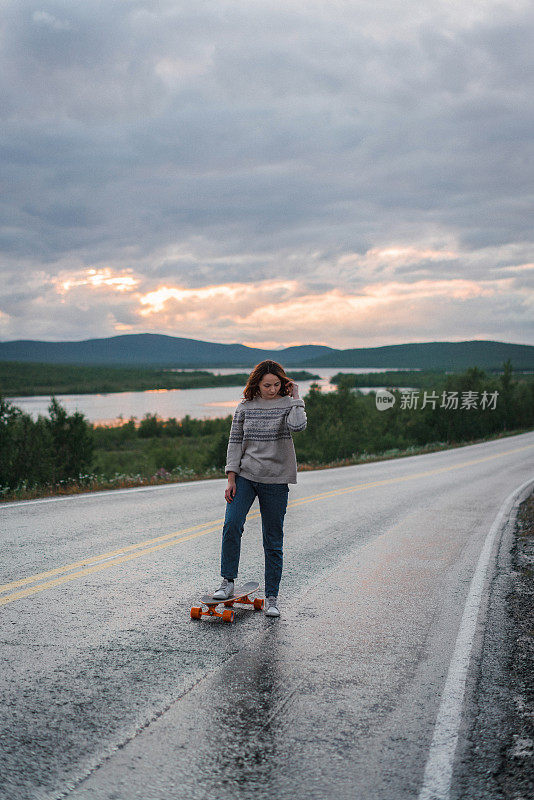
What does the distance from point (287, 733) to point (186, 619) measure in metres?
1.74

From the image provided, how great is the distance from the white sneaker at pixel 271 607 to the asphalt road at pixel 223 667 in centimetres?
6

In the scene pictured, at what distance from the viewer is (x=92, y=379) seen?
13225 cm

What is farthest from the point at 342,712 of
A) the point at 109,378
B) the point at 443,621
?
the point at 109,378

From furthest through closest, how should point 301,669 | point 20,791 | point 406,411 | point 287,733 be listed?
1. point 406,411
2. point 301,669
3. point 287,733
4. point 20,791

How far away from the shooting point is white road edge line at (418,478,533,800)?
9.20ft

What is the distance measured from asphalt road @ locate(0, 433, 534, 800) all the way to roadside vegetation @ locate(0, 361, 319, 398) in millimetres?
91127

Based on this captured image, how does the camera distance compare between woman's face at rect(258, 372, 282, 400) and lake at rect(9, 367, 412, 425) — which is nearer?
woman's face at rect(258, 372, 282, 400)

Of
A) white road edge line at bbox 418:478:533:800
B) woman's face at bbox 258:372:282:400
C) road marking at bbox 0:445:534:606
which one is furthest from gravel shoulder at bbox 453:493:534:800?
road marking at bbox 0:445:534:606

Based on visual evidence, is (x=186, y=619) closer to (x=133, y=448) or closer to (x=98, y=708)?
(x=98, y=708)

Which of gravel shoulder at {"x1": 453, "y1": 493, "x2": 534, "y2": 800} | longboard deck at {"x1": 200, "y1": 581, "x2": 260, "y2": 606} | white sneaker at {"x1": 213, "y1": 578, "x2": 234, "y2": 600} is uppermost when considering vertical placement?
white sneaker at {"x1": 213, "y1": 578, "x2": 234, "y2": 600}

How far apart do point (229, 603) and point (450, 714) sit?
2013 millimetres

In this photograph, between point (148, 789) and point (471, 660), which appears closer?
point (148, 789)

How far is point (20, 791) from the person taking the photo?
2.62 m

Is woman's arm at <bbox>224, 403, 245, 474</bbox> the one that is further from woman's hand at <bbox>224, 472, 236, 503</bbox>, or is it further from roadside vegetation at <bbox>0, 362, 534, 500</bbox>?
roadside vegetation at <bbox>0, 362, 534, 500</bbox>
